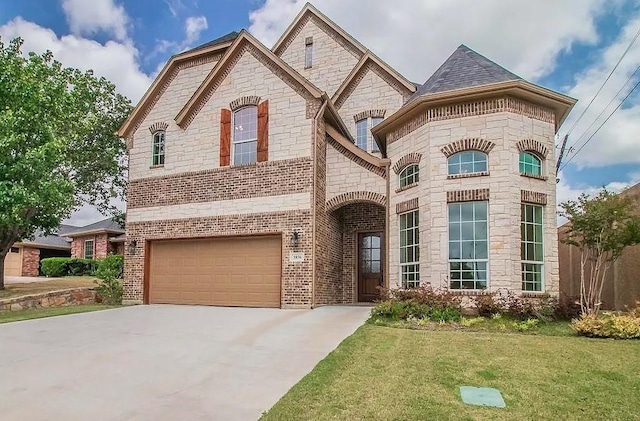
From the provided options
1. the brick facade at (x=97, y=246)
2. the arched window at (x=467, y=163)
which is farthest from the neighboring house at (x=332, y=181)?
the brick facade at (x=97, y=246)

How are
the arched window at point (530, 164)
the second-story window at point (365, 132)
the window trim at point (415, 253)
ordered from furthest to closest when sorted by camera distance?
the second-story window at point (365, 132) < the window trim at point (415, 253) < the arched window at point (530, 164)

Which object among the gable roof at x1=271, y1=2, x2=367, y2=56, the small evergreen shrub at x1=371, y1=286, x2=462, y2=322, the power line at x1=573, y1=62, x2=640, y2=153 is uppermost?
the gable roof at x1=271, y1=2, x2=367, y2=56

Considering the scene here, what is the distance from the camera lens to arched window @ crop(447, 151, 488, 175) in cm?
1145

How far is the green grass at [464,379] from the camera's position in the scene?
4.93 meters

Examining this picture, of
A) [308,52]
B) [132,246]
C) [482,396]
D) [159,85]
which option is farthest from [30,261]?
[482,396]

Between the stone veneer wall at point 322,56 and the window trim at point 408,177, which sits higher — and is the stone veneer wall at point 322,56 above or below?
above

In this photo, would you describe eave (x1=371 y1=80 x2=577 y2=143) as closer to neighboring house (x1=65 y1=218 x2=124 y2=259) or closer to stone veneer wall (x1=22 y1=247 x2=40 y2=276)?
neighboring house (x1=65 y1=218 x2=124 y2=259)

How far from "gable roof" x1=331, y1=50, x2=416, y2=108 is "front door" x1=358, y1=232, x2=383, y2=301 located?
5297mm

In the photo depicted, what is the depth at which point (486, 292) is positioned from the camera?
10.9 m

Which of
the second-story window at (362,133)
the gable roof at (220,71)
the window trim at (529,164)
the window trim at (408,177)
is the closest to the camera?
the window trim at (529,164)

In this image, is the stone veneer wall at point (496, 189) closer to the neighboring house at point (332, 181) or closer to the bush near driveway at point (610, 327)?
the neighboring house at point (332, 181)

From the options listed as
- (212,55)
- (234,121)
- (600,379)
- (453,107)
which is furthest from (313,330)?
(212,55)

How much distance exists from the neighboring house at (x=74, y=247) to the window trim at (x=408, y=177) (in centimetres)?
2282

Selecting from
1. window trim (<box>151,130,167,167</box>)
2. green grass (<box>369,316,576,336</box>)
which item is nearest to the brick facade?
window trim (<box>151,130,167,167</box>)
